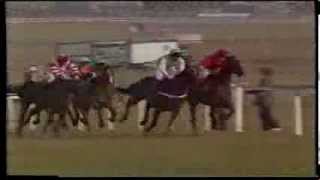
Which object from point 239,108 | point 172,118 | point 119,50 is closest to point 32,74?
point 119,50

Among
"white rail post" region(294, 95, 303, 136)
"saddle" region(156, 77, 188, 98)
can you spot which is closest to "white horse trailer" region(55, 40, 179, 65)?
"saddle" region(156, 77, 188, 98)

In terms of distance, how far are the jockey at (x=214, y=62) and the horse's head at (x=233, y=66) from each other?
2 cm

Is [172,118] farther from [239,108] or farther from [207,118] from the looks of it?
[239,108]

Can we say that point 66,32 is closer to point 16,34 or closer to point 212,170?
point 16,34

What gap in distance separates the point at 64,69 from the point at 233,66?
629 millimetres

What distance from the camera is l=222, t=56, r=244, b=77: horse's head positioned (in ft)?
9.20

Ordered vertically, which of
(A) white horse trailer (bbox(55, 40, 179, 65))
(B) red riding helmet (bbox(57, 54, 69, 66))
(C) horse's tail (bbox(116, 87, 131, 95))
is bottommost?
(C) horse's tail (bbox(116, 87, 131, 95))

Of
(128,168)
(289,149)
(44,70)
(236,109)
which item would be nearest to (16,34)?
(44,70)

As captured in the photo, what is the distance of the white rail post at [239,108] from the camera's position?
2.80m

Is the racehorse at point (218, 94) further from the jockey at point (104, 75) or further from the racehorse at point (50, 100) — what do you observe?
the racehorse at point (50, 100)

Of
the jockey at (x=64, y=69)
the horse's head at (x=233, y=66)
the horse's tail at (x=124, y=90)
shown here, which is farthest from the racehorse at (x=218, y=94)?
the jockey at (x=64, y=69)

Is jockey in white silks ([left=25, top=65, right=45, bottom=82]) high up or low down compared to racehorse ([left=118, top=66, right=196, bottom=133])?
up

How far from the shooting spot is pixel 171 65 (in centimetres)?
282

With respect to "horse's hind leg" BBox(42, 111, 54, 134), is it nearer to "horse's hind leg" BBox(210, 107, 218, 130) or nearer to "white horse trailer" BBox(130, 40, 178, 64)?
"white horse trailer" BBox(130, 40, 178, 64)
